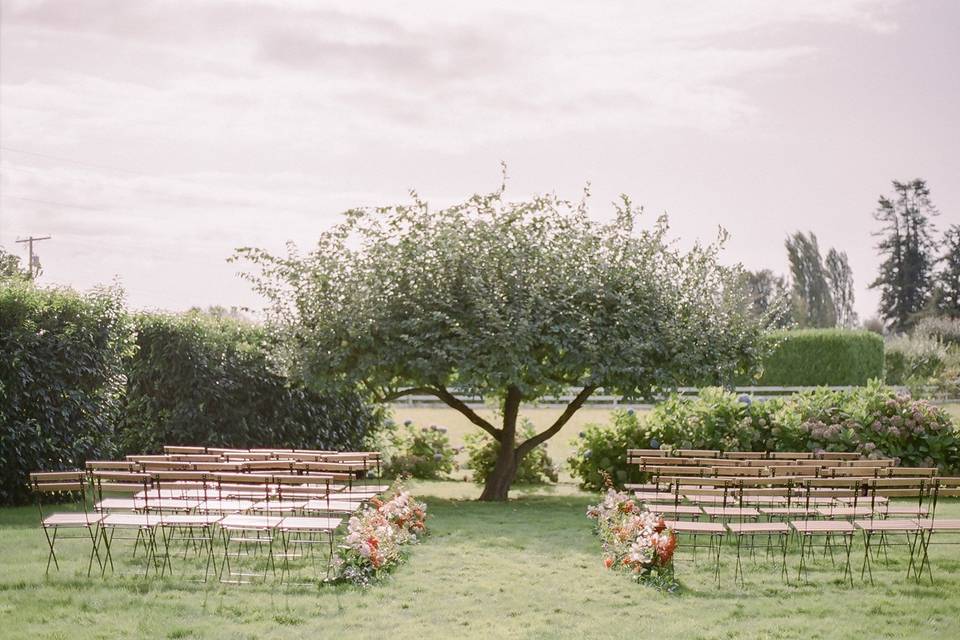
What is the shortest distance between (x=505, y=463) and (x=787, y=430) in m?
4.84

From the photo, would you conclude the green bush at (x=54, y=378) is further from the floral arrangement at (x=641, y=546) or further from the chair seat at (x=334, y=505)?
the floral arrangement at (x=641, y=546)

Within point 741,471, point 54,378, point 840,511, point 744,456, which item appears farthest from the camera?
point 54,378

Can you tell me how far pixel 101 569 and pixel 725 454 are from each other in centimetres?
817

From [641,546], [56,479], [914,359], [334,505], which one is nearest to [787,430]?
[641,546]

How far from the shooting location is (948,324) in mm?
51969

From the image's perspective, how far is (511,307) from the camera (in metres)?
14.3

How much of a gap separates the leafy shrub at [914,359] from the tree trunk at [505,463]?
1131 inches

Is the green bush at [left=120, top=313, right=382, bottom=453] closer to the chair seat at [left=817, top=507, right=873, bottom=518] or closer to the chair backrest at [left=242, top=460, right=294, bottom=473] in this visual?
the chair backrest at [left=242, top=460, right=294, bottom=473]

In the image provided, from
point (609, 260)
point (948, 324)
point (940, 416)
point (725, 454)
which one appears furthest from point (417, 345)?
point (948, 324)

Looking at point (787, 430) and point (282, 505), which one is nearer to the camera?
point (282, 505)

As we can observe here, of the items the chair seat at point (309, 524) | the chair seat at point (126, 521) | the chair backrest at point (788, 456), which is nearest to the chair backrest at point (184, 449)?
the chair seat at point (126, 521)

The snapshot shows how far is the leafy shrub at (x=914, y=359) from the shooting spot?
4125 centimetres

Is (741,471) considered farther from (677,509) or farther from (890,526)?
(890,526)

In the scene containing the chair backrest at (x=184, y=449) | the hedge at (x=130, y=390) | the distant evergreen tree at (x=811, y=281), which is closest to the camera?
the chair backrest at (x=184, y=449)
